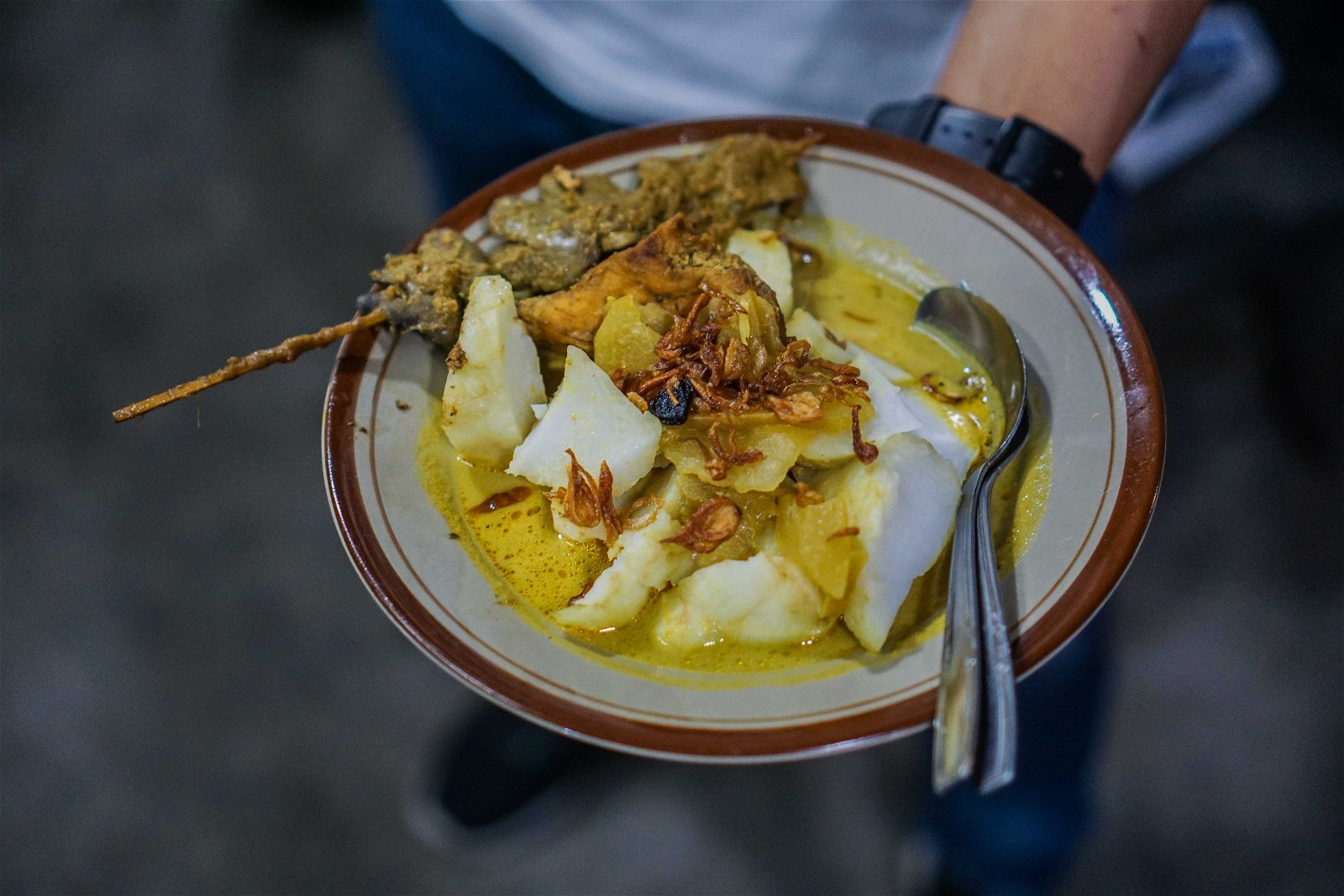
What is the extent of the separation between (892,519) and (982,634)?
0.84 ft

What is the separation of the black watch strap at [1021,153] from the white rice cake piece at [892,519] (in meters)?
0.74

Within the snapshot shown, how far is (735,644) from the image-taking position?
5.60 ft

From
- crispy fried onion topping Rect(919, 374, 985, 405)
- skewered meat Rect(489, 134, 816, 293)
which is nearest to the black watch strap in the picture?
skewered meat Rect(489, 134, 816, 293)

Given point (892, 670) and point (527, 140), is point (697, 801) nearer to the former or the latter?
point (892, 670)

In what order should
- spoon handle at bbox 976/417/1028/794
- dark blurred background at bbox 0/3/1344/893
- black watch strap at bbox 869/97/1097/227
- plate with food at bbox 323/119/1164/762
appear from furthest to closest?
dark blurred background at bbox 0/3/1344/893 < black watch strap at bbox 869/97/1097/227 < plate with food at bbox 323/119/1164/762 < spoon handle at bbox 976/417/1028/794

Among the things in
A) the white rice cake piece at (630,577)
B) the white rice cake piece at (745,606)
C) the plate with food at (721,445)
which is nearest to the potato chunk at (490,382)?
the plate with food at (721,445)

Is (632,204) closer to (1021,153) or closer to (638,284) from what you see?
(638,284)

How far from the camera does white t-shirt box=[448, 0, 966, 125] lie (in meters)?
2.47

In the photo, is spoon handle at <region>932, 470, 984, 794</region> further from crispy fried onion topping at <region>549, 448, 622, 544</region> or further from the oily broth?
crispy fried onion topping at <region>549, 448, 622, 544</region>

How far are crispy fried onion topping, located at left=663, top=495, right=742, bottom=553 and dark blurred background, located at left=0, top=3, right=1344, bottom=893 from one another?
1815 millimetres

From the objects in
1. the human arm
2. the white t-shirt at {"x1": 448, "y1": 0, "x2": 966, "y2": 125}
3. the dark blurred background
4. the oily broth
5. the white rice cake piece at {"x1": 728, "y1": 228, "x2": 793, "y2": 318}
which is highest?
the human arm

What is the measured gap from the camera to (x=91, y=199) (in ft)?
14.8

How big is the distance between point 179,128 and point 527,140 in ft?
9.68

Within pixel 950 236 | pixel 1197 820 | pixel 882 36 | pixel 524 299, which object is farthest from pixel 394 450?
pixel 1197 820
